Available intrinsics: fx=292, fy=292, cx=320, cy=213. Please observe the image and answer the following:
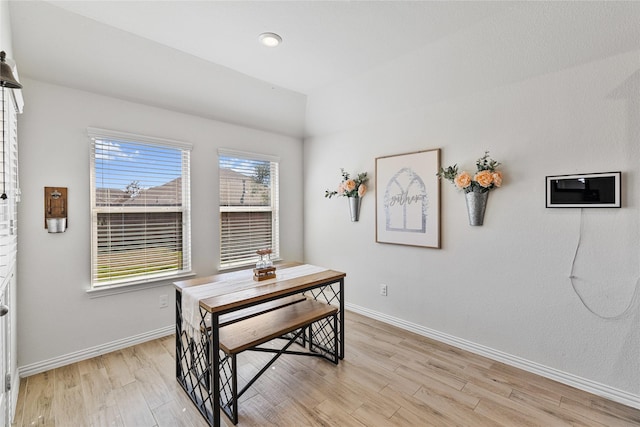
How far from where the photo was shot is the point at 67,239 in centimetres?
264

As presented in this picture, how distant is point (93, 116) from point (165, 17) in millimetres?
1251

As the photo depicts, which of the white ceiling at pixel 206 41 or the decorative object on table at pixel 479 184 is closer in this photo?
the white ceiling at pixel 206 41

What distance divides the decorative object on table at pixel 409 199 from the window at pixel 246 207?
1.57 meters

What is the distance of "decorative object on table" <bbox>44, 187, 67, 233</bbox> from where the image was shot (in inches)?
98.8

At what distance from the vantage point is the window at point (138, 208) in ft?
9.25

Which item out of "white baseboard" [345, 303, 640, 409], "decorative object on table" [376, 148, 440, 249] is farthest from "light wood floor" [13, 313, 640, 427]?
"decorative object on table" [376, 148, 440, 249]

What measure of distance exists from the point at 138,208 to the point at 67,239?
2.07 feet

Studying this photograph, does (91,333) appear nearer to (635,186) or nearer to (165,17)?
(165,17)

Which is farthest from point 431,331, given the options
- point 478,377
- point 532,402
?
point 532,402

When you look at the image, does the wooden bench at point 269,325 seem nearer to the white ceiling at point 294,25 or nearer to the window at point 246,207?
the window at point 246,207

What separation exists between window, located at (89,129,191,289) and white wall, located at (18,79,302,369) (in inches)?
3.8

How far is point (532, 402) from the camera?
6.95 ft

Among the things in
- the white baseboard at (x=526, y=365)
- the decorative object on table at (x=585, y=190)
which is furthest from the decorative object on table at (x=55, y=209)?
the decorative object on table at (x=585, y=190)

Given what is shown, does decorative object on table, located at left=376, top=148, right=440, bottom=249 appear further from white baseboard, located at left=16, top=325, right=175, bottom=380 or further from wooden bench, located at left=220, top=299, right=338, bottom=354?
white baseboard, located at left=16, top=325, right=175, bottom=380
